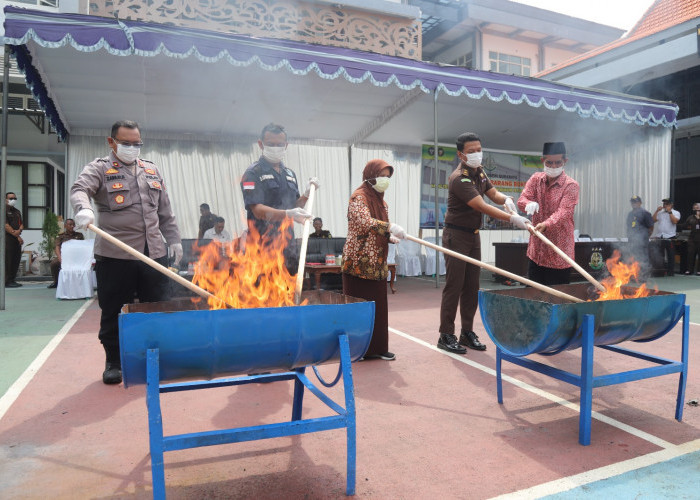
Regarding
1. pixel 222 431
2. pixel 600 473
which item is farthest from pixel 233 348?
pixel 600 473

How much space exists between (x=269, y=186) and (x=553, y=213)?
2.44 metres

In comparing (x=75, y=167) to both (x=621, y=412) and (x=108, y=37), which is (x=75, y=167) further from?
(x=621, y=412)

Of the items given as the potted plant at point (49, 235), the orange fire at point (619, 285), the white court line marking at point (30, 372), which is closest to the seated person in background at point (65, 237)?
the potted plant at point (49, 235)

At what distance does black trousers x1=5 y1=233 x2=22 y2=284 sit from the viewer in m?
9.26

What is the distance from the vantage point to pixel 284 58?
652 centimetres

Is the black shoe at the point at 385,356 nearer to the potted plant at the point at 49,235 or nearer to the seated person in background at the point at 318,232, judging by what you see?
the seated person in background at the point at 318,232

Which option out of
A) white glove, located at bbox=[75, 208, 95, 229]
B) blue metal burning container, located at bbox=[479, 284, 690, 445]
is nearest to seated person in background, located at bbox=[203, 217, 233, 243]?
white glove, located at bbox=[75, 208, 95, 229]

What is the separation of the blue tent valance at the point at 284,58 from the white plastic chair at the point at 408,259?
4.26m

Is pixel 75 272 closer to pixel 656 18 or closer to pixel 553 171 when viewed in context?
pixel 553 171

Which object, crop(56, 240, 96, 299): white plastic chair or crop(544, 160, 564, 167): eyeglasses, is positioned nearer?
crop(544, 160, 564, 167): eyeglasses

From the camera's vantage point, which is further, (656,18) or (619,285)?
(656,18)

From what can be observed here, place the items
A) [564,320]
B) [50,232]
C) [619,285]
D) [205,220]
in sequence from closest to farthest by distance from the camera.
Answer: [564,320], [619,285], [205,220], [50,232]

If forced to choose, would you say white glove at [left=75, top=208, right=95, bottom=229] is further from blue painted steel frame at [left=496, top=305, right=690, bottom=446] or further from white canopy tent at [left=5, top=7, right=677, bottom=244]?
white canopy tent at [left=5, top=7, right=677, bottom=244]

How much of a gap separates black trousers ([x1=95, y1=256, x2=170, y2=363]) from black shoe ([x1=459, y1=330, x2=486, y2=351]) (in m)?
2.77
